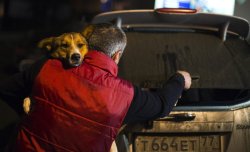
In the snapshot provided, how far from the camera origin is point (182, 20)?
3939 millimetres

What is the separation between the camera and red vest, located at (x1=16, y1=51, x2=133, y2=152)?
2.90 m

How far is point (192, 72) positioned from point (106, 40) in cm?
82

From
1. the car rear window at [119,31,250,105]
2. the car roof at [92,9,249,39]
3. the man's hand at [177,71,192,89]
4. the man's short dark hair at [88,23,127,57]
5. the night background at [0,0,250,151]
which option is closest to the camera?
the man's short dark hair at [88,23,127,57]

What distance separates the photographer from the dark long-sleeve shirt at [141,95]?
9.83 feet

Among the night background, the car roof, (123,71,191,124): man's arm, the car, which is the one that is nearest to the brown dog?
(123,71,191,124): man's arm

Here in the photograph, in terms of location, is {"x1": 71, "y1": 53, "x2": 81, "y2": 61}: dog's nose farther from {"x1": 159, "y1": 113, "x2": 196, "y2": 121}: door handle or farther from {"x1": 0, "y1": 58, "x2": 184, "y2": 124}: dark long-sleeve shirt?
{"x1": 159, "y1": 113, "x2": 196, "y2": 121}: door handle

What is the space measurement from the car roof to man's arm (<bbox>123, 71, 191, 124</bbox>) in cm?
85

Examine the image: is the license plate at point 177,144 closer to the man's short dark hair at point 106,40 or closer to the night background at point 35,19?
the man's short dark hair at point 106,40

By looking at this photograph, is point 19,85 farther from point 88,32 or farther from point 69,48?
point 88,32

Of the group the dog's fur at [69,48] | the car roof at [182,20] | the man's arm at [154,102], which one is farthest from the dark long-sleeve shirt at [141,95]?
the car roof at [182,20]

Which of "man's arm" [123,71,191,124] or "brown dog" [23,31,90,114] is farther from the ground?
"brown dog" [23,31,90,114]

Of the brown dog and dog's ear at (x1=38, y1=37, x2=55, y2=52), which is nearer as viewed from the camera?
the brown dog

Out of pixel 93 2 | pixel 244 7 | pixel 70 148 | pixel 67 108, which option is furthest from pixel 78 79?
pixel 93 2

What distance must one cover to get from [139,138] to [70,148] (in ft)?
1.67
